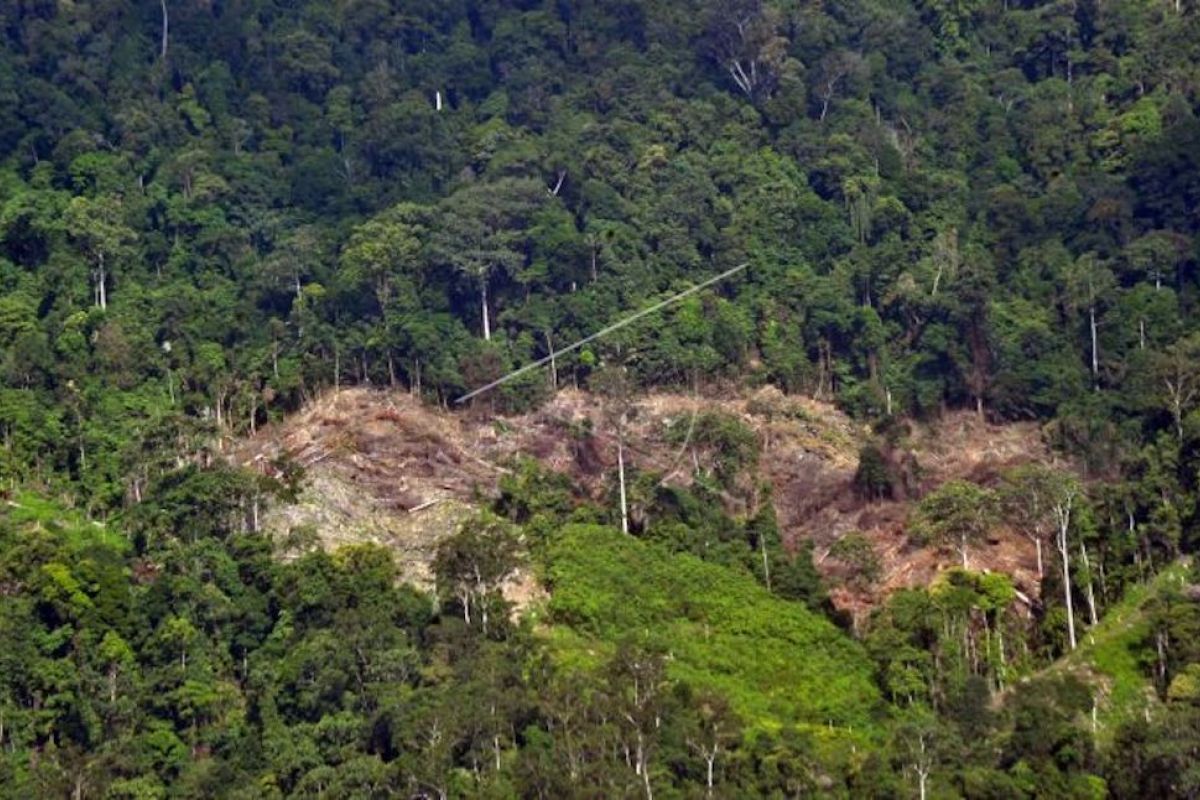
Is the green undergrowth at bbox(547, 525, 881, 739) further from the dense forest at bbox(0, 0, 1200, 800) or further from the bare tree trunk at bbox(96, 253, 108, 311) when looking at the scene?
the bare tree trunk at bbox(96, 253, 108, 311)

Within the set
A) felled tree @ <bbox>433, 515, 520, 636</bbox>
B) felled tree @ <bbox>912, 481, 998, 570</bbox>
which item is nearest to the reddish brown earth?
felled tree @ <bbox>912, 481, 998, 570</bbox>

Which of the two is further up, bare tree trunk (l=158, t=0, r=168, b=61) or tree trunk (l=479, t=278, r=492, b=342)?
bare tree trunk (l=158, t=0, r=168, b=61)

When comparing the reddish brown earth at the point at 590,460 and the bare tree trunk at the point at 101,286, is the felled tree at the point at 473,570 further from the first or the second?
the bare tree trunk at the point at 101,286

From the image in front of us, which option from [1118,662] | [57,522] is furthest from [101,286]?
[1118,662]

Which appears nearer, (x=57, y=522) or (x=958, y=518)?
(x=958, y=518)

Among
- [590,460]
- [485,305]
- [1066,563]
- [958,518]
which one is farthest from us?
[485,305]

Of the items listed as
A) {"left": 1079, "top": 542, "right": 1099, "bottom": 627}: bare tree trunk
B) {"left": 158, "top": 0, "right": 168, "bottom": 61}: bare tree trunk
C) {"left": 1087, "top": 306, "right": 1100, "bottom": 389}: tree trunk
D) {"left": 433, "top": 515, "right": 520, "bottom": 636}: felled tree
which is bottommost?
{"left": 1079, "top": 542, "right": 1099, "bottom": 627}: bare tree trunk

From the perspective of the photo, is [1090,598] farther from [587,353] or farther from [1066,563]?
[587,353]
